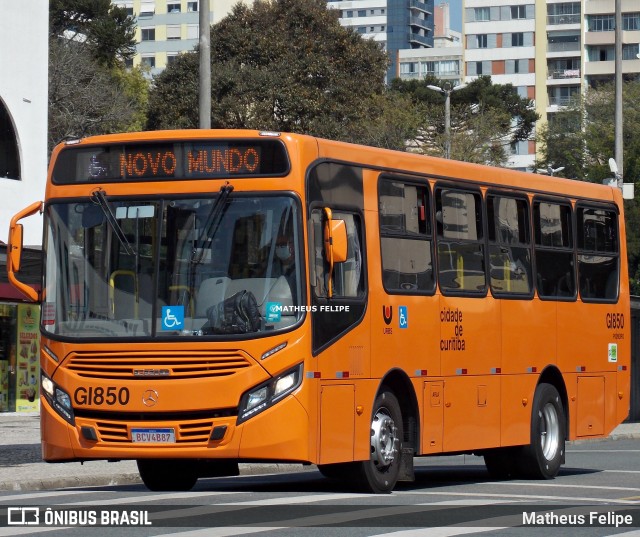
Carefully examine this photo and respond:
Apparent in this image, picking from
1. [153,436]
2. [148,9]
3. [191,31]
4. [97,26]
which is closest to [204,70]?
[153,436]

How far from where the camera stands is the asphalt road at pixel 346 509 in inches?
449

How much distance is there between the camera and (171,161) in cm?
1434

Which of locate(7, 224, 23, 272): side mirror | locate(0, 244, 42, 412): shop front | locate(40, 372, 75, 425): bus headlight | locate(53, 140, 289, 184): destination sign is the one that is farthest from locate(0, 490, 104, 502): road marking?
locate(0, 244, 42, 412): shop front

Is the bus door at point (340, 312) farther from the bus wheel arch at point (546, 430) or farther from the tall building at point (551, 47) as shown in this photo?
the tall building at point (551, 47)

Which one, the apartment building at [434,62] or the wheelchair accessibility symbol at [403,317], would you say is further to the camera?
the apartment building at [434,62]

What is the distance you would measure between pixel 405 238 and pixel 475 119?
223 feet

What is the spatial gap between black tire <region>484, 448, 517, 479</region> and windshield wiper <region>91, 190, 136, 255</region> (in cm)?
556

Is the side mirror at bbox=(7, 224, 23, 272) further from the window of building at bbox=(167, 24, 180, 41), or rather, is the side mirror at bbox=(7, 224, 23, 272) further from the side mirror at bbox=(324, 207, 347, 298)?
the window of building at bbox=(167, 24, 180, 41)

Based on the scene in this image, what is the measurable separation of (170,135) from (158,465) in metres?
3.34

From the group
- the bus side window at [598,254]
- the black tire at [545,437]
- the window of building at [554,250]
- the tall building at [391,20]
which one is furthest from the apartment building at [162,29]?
the black tire at [545,437]

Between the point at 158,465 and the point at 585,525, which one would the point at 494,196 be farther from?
the point at 585,525

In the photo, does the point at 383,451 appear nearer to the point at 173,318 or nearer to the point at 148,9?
the point at 173,318

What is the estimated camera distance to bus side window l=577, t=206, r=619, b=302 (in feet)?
63.3

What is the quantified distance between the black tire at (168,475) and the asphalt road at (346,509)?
0.73 ft
